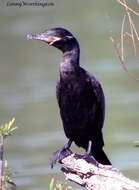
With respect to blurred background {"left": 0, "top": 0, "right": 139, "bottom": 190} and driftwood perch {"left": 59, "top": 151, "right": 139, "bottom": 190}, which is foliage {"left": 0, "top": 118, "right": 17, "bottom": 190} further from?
blurred background {"left": 0, "top": 0, "right": 139, "bottom": 190}

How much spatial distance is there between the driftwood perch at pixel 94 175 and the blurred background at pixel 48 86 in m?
1.99

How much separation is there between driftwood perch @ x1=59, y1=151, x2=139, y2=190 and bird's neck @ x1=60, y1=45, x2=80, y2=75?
62 cm

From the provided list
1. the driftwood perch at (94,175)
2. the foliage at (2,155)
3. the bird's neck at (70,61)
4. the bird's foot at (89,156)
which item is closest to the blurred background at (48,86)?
the bird's neck at (70,61)

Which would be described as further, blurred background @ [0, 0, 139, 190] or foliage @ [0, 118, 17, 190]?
blurred background @ [0, 0, 139, 190]

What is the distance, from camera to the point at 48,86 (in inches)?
475

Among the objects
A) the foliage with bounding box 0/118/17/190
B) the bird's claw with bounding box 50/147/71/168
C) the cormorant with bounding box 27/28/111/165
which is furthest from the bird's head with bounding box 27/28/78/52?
the foliage with bounding box 0/118/17/190

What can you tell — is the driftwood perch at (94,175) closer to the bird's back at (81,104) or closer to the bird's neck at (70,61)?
the bird's back at (81,104)

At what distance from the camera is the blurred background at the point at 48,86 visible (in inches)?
394

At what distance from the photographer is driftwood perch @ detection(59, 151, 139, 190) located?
6379 millimetres

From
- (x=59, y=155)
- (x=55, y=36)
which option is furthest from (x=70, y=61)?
(x=59, y=155)

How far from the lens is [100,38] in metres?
13.9

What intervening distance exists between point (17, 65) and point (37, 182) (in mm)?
3867

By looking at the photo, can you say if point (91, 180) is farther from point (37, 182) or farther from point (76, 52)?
point (37, 182)

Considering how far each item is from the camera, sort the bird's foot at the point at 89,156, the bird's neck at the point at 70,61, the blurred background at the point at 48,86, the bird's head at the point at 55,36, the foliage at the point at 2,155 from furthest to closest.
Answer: the blurred background at the point at 48,86, the bird's neck at the point at 70,61, the bird's head at the point at 55,36, the bird's foot at the point at 89,156, the foliage at the point at 2,155
